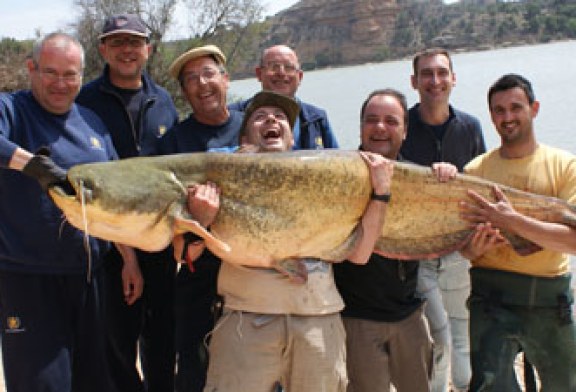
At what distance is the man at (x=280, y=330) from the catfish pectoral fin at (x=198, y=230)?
0.26 ft

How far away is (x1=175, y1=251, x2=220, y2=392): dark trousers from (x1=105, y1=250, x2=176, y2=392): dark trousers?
0.55 metres

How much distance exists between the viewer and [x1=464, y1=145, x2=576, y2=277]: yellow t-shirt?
383cm

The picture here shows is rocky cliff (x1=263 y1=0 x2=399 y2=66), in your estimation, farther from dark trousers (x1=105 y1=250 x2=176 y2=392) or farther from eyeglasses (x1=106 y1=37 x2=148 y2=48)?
dark trousers (x1=105 y1=250 x2=176 y2=392)

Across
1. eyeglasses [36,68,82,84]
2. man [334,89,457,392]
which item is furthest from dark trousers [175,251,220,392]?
eyeglasses [36,68,82,84]

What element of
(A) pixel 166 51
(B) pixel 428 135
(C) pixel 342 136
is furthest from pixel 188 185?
(A) pixel 166 51

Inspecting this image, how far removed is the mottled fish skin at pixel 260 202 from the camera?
2.97m

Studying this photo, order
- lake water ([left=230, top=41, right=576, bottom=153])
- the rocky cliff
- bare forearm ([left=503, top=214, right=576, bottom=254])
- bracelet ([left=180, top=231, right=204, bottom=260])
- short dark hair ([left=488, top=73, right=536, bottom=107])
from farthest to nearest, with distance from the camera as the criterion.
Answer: the rocky cliff
lake water ([left=230, top=41, right=576, bottom=153])
short dark hair ([left=488, top=73, right=536, bottom=107])
bare forearm ([left=503, top=214, right=576, bottom=254])
bracelet ([left=180, top=231, right=204, bottom=260])

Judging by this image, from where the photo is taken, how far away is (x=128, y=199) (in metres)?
2.97

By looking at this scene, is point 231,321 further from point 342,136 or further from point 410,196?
point 342,136

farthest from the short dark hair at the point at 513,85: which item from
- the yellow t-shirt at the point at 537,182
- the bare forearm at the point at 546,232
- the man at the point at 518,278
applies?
the bare forearm at the point at 546,232

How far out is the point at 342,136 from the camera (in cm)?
Answer: 2559

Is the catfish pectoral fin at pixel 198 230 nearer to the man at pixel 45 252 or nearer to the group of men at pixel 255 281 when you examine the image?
the group of men at pixel 255 281

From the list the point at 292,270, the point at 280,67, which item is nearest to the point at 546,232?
the point at 292,270

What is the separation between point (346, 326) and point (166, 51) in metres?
25.3
